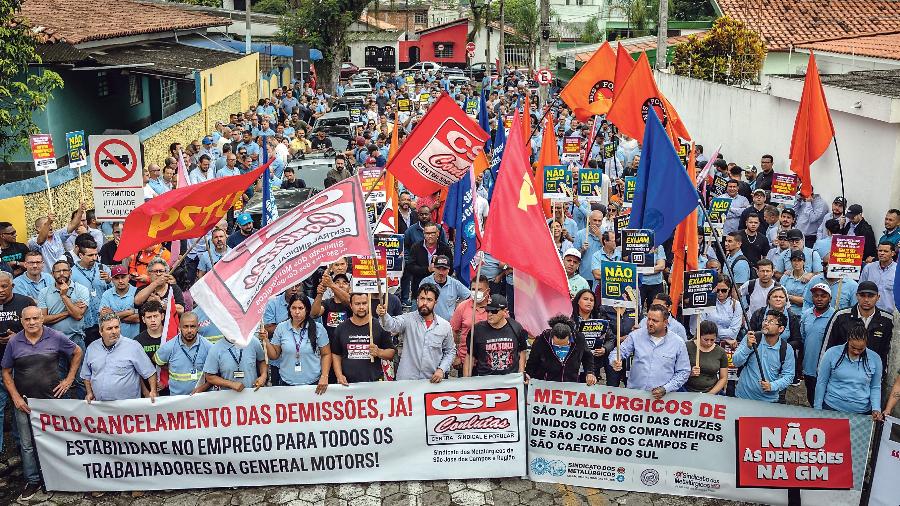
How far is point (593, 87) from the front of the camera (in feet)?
49.7

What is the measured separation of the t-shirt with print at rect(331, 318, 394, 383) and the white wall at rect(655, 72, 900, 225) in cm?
985

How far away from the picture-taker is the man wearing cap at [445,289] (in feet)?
33.7

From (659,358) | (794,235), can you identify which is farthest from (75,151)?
(794,235)

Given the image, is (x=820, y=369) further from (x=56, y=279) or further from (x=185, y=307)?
(x=56, y=279)

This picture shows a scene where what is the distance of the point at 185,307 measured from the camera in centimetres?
1013

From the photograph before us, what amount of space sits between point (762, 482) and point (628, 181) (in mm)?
6274

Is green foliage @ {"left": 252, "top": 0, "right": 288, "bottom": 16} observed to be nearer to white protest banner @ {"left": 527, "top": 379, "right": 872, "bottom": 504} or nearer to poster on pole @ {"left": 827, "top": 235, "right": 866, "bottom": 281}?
poster on pole @ {"left": 827, "top": 235, "right": 866, "bottom": 281}

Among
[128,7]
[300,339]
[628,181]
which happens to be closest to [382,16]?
[128,7]

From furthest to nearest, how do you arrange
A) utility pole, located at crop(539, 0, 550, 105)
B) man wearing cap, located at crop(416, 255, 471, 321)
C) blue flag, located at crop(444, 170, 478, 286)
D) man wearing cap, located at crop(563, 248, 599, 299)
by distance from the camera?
utility pole, located at crop(539, 0, 550, 105) → blue flag, located at crop(444, 170, 478, 286) → man wearing cap, located at crop(416, 255, 471, 321) → man wearing cap, located at crop(563, 248, 599, 299)

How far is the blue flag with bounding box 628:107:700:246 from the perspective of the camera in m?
8.90

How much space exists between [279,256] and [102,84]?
1854 centimetres

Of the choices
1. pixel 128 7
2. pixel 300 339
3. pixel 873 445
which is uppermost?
pixel 128 7

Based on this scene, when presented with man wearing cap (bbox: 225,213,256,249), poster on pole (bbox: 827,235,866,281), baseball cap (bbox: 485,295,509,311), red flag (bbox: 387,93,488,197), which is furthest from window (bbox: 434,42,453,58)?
baseball cap (bbox: 485,295,509,311)

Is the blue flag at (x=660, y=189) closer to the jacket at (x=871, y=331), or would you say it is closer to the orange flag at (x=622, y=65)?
the jacket at (x=871, y=331)
